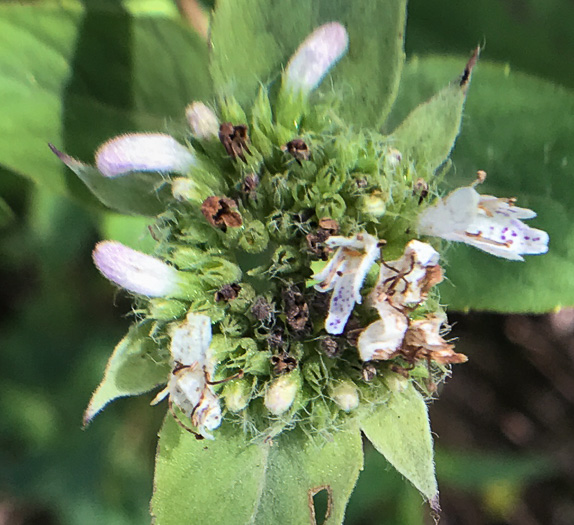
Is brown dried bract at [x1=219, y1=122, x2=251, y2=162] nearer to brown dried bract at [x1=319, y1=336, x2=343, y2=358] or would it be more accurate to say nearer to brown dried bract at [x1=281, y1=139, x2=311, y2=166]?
brown dried bract at [x1=281, y1=139, x2=311, y2=166]

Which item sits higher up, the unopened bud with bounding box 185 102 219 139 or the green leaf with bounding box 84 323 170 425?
the unopened bud with bounding box 185 102 219 139

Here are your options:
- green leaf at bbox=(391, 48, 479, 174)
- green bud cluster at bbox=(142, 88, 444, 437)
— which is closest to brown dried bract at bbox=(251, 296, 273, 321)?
green bud cluster at bbox=(142, 88, 444, 437)

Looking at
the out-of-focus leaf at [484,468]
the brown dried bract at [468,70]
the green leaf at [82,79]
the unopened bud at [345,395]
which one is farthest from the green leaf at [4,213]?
the out-of-focus leaf at [484,468]

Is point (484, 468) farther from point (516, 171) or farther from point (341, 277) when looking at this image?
point (341, 277)

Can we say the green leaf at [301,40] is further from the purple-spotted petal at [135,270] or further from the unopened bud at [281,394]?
the unopened bud at [281,394]

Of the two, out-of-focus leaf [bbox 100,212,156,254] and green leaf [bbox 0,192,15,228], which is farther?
out-of-focus leaf [bbox 100,212,156,254]

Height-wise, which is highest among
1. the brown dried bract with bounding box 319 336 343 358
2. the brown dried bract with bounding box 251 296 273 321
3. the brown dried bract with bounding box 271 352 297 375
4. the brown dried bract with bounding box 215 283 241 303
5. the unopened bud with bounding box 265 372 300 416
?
the brown dried bract with bounding box 215 283 241 303

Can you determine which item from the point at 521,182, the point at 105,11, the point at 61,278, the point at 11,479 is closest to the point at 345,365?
the point at 521,182

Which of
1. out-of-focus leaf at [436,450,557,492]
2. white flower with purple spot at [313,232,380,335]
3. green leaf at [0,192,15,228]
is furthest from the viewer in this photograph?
out-of-focus leaf at [436,450,557,492]
